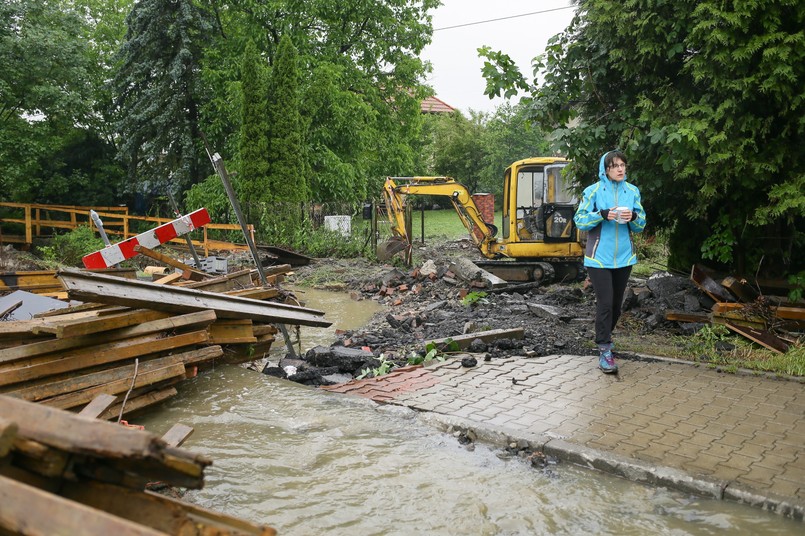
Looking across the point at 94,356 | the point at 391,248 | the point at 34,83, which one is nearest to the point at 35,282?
the point at 94,356

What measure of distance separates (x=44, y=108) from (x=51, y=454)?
26529 mm

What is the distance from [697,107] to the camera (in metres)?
7.60

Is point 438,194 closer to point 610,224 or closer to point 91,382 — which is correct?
point 610,224

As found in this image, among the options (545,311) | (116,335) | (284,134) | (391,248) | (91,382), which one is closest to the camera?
(91,382)

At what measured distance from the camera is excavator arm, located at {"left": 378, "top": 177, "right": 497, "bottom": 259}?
17.0m

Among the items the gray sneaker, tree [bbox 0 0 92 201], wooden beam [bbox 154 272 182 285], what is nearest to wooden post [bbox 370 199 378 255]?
wooden beam [bbox 154 272 182 285]

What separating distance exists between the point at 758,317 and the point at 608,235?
8.21ft

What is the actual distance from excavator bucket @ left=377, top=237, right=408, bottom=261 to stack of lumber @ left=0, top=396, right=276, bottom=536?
16.6 metres

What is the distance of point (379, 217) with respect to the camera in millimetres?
21531

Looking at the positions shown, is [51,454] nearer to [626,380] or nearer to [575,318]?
[626,380]

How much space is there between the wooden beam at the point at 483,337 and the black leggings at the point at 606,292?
1.49 m

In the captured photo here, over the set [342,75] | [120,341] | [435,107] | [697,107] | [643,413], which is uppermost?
[435,107]

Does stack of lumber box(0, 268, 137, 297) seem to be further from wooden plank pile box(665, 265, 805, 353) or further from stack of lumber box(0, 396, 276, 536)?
wooden plank pile box(665, 265, 805, 353)

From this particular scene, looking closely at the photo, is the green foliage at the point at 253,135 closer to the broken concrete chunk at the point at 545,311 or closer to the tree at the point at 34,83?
the tree at the point at 34,83
